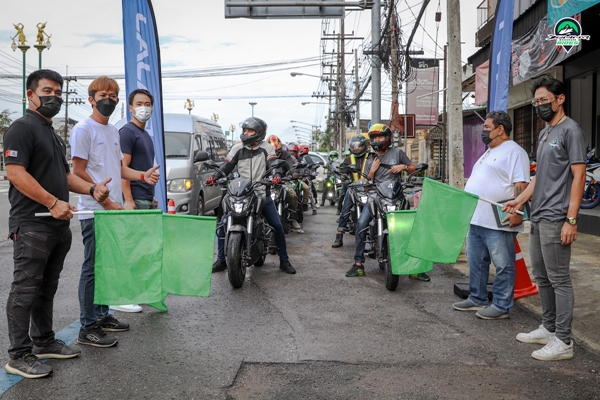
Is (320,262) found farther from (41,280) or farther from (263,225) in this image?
(41,280)

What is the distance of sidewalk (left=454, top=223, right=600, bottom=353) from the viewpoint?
4.98 metres

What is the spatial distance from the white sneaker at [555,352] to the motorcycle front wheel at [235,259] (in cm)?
333

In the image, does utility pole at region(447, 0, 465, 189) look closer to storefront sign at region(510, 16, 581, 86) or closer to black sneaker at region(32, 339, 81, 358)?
storefront sign at region(510, 16, 581, 86)

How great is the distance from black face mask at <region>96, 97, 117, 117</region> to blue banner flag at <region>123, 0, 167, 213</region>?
7.91 ft

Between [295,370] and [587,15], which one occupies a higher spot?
[587,15]

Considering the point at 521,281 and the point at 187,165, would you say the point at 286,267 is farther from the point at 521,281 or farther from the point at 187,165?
the point at 187,165

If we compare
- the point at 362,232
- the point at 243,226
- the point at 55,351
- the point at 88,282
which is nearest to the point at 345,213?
the point at 362,232

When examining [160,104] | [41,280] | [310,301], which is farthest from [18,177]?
[160,104]

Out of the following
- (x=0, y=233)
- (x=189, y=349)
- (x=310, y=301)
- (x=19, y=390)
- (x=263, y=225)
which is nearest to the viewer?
(x=19, y=390)

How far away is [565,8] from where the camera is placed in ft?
30.9

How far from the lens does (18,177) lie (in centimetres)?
390

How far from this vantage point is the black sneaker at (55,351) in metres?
4.27

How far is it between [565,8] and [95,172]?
779 centimetres

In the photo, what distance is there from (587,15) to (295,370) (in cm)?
957
